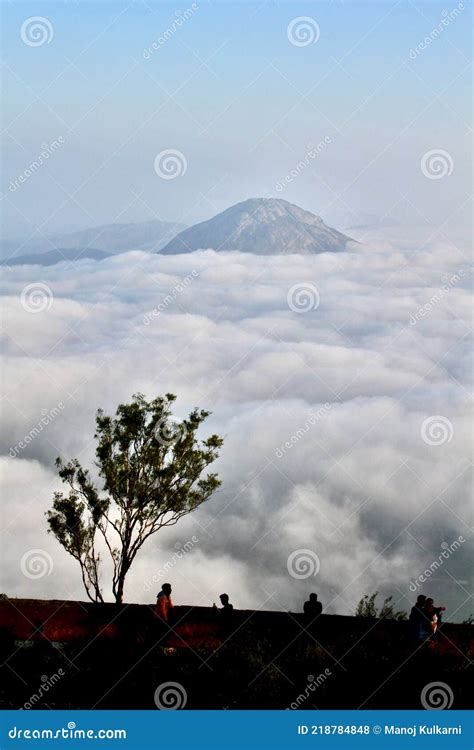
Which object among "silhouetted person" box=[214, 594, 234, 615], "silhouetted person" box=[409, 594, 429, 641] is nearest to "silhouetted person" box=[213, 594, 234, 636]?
"silhouetted person" box=[214, 594, 234, 615]

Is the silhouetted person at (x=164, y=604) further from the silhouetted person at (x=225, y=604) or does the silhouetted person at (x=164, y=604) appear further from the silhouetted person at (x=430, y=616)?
the silhouetted person at (x=430, y=616)

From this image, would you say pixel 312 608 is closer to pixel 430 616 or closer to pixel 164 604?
pixel 430 616

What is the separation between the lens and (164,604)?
23.4 metres

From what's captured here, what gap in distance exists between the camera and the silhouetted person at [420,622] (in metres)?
22.9

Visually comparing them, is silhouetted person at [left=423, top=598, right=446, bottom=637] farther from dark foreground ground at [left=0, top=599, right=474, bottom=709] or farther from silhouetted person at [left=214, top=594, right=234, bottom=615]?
silhouetted person at [left=214, top=594, right=234, bottom=615]

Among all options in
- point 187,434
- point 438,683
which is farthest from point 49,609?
point 438,683

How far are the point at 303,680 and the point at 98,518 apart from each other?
26.9 feet

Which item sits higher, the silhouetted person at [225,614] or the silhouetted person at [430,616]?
the silhouetted person at [430,616]

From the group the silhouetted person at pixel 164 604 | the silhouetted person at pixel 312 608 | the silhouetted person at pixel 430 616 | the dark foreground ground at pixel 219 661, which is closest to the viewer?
the dark foreground ground at pixel 219 661

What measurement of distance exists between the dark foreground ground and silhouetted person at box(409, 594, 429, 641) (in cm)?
20

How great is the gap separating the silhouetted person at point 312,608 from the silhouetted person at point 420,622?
216cm

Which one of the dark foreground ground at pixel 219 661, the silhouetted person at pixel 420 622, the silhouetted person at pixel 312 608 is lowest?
the dark foreground ground at pixel 219 661

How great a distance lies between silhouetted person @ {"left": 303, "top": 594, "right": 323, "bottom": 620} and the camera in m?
24.0

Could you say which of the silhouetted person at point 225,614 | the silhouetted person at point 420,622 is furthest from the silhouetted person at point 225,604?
the silhouetted person at point 420,622
